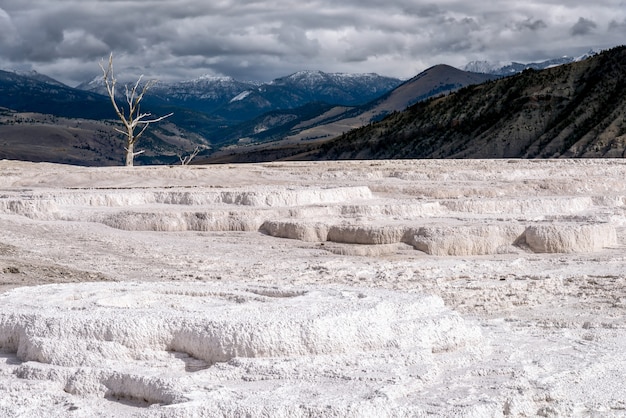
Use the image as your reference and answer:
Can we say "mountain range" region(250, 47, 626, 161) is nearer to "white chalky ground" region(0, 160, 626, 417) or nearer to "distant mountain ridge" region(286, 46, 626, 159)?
"distant mountain ridge" region(286, 46, 626, 159)

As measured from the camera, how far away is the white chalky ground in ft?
20.7

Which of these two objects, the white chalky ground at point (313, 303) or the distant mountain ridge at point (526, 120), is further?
the distant mountain ridge at point (526, 120)

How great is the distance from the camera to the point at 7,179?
2312 cm

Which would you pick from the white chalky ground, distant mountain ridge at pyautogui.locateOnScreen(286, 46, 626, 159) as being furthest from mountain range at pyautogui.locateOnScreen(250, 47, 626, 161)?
the white chalky ground

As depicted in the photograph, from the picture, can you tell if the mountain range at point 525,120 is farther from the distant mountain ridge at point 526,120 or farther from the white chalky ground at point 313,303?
the white chalky ground at point 313,303

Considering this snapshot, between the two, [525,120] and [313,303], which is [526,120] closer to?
[525,120]

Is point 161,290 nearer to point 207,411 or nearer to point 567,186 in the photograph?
point 207,411

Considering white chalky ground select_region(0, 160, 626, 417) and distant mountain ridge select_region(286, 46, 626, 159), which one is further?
distant mountain ridge select_region(286, 46, 626, 159)

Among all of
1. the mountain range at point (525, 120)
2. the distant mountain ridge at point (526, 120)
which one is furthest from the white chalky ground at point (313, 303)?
the mountain range at point (525, 120)

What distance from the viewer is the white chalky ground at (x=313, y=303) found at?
631 centimetres

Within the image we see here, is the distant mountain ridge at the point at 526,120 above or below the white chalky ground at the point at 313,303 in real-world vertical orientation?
above

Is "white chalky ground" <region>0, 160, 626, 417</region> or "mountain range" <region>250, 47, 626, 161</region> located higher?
"mountain range" <region>250, 47, 626, 161</region>

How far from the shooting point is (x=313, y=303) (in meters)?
7.48

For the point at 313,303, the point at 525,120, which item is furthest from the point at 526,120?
the point at 313,303
